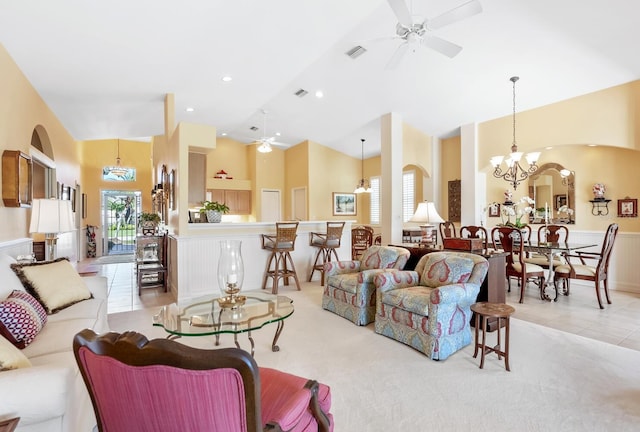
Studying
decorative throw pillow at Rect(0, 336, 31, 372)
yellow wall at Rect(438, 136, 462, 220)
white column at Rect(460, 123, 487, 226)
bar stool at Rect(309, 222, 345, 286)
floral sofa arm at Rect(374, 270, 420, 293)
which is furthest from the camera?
yellow wall at Rect(438, 136, 462, 220)

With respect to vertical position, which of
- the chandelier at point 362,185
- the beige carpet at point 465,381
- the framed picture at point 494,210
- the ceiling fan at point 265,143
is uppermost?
the ceiling fan at point 265,143

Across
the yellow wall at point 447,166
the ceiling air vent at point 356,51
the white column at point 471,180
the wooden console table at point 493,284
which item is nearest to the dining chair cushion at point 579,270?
the wooden console table at point 493,284

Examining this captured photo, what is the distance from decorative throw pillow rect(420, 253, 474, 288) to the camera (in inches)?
126

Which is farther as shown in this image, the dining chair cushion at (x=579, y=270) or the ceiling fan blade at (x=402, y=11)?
the dining chair cushion at (x=579, y=270)

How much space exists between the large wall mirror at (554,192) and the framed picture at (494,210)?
629mm

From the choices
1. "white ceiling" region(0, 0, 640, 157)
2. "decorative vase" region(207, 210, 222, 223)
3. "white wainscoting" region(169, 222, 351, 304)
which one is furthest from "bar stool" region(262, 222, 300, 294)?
"white ceiling" region(0, 0, 640, 157)

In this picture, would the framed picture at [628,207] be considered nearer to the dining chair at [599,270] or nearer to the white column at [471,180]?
the dining chair at [599,270]

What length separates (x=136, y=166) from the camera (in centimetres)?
1115

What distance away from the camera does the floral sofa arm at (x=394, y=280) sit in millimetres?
3381

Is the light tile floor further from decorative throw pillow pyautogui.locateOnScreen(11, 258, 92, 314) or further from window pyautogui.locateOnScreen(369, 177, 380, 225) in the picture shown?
window pyautogui.locateOnScreen(369, 177, 380, 225)

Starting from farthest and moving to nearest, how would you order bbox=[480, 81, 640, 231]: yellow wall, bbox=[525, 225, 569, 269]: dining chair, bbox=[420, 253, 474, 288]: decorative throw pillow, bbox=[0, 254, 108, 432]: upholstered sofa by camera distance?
bbox=[525, 225, 569, 269]: dining chair → bbox=[480, 81, 640, 231]: yellow wall → bbox=[420, 253, 474, 288]: decorative throw pillow → bbox=[0, 254, 108, 432]: upholstered sofa

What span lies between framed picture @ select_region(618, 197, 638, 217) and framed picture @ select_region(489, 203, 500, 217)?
192 cm

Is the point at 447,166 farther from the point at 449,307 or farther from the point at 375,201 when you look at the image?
the point at 449,307

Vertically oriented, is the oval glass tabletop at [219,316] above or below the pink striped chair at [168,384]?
below
